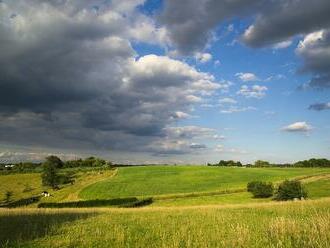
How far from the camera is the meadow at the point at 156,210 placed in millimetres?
15555

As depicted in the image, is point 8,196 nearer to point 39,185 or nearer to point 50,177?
point 50,177

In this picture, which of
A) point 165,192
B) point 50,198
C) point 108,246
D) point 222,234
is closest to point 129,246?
point 108,246

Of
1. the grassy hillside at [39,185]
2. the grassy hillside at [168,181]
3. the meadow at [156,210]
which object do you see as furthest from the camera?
the grassy hillside at [39,185]

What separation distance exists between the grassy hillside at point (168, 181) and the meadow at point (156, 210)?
24cm

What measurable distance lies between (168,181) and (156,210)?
75695 mm

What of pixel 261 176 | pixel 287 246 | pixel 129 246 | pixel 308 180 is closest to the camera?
pixel 287 246

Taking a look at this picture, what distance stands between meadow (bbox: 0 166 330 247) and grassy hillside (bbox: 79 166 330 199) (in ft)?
0.79

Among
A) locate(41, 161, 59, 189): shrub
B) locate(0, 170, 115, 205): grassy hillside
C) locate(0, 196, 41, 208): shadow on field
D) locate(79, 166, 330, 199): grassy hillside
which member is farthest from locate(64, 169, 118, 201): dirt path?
Result: locate(0, 196, 41, 208): shadow on field

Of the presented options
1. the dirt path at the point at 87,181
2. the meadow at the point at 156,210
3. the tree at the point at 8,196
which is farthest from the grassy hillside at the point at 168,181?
the tree at the point at 8,196

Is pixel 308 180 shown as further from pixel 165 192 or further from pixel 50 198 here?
pixel 50 198

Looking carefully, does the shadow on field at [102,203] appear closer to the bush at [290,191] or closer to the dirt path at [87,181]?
the dirt path at [87,181]

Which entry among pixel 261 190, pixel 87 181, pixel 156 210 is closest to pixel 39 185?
pixel 87 181

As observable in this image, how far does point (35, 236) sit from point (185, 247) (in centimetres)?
753

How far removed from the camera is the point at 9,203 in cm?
9881
